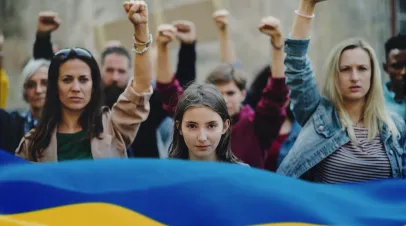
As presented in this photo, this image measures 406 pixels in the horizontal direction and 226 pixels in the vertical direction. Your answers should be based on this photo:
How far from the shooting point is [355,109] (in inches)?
166

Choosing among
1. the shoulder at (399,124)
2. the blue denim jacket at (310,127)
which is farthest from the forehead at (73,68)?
the shoulder at (399,124)

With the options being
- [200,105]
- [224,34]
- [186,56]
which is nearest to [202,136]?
[200,105]

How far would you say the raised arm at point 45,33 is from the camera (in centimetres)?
484

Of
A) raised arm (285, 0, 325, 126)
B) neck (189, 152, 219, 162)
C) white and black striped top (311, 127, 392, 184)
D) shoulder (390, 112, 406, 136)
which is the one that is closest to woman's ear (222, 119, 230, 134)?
neck (189, 152, 219, 162)

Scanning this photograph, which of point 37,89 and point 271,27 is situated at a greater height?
point 271,27

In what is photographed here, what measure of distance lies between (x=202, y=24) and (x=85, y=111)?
4706 mm

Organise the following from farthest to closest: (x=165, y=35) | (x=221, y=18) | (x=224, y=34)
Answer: (x=224, y=34) → (x=221, y=18) → (x=165, y=35)

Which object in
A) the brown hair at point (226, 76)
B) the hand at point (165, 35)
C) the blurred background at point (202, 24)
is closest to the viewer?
the hand at point (165, 35)

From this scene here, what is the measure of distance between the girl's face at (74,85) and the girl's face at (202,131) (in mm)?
558

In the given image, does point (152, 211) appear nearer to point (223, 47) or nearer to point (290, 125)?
point (290, 125)

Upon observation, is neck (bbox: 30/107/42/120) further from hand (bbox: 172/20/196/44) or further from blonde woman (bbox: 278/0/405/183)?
blonde woman (bbox: 278/0/405/183)

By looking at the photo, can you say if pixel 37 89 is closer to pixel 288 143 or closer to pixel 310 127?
pixel 288 143

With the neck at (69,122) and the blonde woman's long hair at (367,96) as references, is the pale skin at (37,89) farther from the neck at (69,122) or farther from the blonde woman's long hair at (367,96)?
the blonde woman's long hair at (367,96)

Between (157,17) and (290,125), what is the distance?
4474 mm
